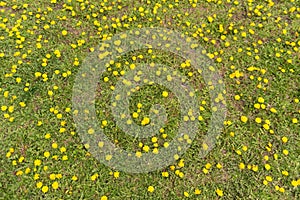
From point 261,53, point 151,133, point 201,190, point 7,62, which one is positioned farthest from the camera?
point 261,53

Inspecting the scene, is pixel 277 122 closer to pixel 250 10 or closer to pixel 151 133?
pixel 151 133

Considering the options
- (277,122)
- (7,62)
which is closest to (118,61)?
(7,62)

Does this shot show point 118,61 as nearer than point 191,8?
Yes

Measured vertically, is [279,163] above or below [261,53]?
below

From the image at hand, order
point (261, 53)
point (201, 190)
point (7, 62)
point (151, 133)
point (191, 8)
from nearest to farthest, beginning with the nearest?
point (201, 190)
point (151, 133)
point (7, 62)
point (261, 53)
point (191, 8)

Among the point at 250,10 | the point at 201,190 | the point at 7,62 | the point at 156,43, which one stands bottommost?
the point at 201,190

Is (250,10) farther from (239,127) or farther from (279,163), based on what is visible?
(279,163)
